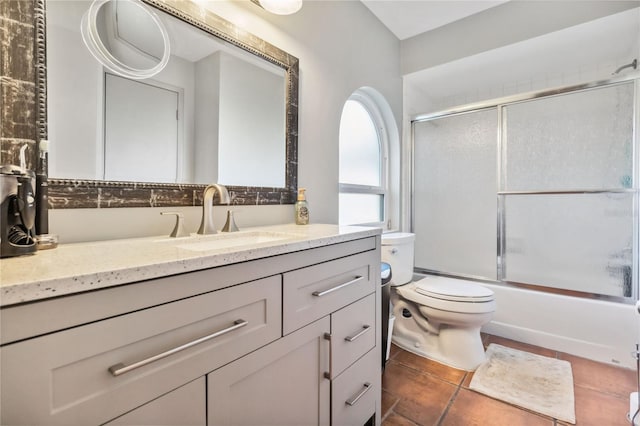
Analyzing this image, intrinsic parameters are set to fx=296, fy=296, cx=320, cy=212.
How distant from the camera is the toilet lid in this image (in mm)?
1750

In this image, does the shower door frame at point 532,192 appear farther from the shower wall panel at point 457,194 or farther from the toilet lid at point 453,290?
the toilet lid at point 453,290

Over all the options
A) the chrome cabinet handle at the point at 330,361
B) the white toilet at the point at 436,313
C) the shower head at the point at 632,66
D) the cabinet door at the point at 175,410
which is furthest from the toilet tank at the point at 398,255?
the shower head at the point at 632,66

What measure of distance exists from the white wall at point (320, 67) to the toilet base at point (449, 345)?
3.28 feet

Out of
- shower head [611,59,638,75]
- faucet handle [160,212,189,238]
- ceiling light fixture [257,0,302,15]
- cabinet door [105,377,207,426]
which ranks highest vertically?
shower head [611,59,638,75]

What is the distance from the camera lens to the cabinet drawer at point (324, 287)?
0.86 meters

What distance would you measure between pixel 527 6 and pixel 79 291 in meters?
2.85

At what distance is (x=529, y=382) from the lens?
5.32ft

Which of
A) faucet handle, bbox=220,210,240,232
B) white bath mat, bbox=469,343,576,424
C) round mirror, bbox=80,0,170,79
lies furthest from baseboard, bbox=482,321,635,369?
round mirror, bbox=80,0,170,79

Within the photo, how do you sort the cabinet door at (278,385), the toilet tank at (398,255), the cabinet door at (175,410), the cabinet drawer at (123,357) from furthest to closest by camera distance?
the toilet tank at (398,255), the cabinet door at (278,385), the cabinet door at (175,410), the cabinet drawer at (123,357)

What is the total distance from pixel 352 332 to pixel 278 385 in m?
0.37

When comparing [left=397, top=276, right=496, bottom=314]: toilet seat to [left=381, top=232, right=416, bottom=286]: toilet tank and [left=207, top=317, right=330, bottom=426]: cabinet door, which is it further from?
[left=207, top=317, right=330, bottom=426]: cabinet door

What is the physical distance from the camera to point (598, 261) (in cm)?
203

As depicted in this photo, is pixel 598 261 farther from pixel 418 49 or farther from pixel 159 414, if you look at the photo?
pixel 159 414

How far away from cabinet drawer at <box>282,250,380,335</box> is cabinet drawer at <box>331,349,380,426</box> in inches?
10.5
